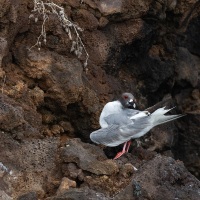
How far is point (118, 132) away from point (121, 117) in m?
0.18

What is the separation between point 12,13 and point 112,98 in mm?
1757

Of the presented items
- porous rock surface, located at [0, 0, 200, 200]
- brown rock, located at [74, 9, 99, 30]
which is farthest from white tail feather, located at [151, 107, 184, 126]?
brown rock, located at [74, 9, 99, 30]

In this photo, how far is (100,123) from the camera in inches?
281

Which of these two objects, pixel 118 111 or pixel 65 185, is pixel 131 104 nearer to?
pixel 118 111

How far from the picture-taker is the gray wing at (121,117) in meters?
6.82

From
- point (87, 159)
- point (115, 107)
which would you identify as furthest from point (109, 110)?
point (87, 159)

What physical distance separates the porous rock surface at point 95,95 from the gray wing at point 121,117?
32 cm

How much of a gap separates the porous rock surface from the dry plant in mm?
80

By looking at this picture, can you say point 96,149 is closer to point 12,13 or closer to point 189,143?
point 12,13

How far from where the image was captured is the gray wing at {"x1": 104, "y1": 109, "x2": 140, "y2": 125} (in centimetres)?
682

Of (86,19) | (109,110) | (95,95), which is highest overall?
(86,19)

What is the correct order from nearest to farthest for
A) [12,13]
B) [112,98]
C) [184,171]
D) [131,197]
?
[131,197], [184,171], [12,13], [112,98]

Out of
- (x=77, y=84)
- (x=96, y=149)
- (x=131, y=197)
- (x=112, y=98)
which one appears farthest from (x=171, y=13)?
(x=131, y=197)

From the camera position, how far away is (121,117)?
688 centimetres
